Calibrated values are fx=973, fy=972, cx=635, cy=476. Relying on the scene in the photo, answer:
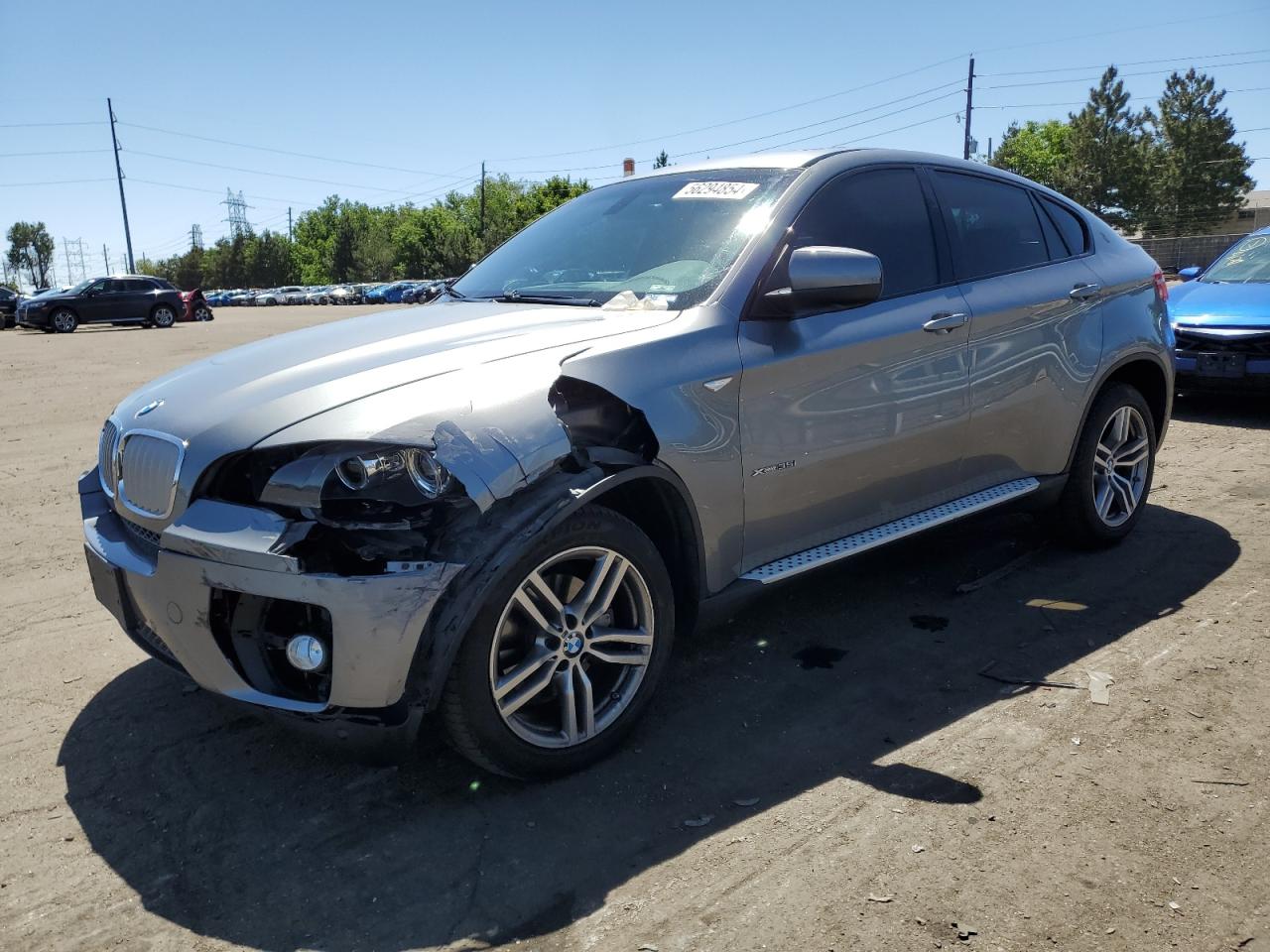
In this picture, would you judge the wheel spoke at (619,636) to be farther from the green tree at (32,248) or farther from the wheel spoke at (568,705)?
the green tree at (32,248)

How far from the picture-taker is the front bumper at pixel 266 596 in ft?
8.12

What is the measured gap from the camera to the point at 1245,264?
30.9 ft

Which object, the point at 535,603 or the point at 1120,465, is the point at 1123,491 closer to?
the point at 1120,465

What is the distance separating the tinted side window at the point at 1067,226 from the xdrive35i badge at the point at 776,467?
2.39m

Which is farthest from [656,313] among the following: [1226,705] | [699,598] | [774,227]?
[1226,705]

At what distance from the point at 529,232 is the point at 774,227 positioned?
4.83ft

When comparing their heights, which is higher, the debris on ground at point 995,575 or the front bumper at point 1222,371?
the front bumper at point 1222,371

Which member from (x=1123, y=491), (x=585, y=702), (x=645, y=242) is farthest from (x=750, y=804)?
(x=1123, y=491)

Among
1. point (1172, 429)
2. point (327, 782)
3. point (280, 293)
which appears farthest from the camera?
point (280, 293)

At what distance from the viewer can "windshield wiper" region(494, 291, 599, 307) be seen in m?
3.55

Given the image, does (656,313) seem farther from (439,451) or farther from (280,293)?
(280,293)

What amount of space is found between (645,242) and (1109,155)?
8057 centimetres

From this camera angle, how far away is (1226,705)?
333cm

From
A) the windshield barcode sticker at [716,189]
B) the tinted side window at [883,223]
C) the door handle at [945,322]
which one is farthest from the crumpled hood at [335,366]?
the door handle at [945,322]
